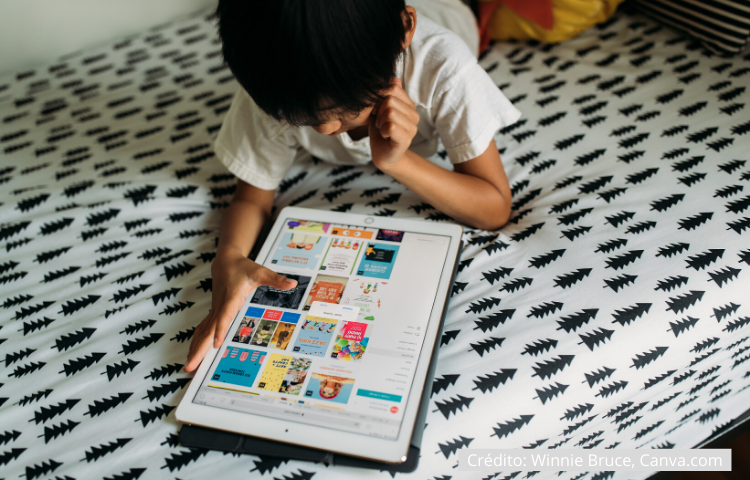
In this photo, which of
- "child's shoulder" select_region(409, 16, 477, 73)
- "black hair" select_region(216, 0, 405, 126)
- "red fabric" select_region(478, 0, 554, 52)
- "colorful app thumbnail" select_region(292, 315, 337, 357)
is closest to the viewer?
"black hair" select_region(216, 0, 405, 126)

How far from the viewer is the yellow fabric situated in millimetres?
956

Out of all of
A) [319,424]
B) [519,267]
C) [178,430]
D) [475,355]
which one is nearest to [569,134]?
[519,267]

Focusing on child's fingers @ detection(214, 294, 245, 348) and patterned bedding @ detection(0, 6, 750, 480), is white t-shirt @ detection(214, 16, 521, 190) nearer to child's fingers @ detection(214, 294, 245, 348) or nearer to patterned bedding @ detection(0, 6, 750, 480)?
patterned bedding @ detection(0, 6, 750, 480)

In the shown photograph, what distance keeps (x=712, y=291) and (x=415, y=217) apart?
39cm

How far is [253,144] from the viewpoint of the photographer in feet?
2.42

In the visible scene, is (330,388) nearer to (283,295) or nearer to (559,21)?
(283,295)

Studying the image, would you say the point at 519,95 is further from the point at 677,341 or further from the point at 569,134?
the point at 677,341

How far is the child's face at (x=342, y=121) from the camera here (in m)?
0.53

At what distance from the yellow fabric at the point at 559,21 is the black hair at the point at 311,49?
0.62 m

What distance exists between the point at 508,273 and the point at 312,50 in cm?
37

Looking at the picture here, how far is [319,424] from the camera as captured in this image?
47 cm

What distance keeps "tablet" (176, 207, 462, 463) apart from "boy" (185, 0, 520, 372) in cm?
4

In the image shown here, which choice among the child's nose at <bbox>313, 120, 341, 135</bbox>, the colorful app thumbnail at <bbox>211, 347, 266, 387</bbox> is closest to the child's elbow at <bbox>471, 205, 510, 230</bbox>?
the child's nose at <bbox>313, 120, 341, 135</bbox>

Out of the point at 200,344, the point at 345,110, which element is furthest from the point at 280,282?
the point at 345,110
